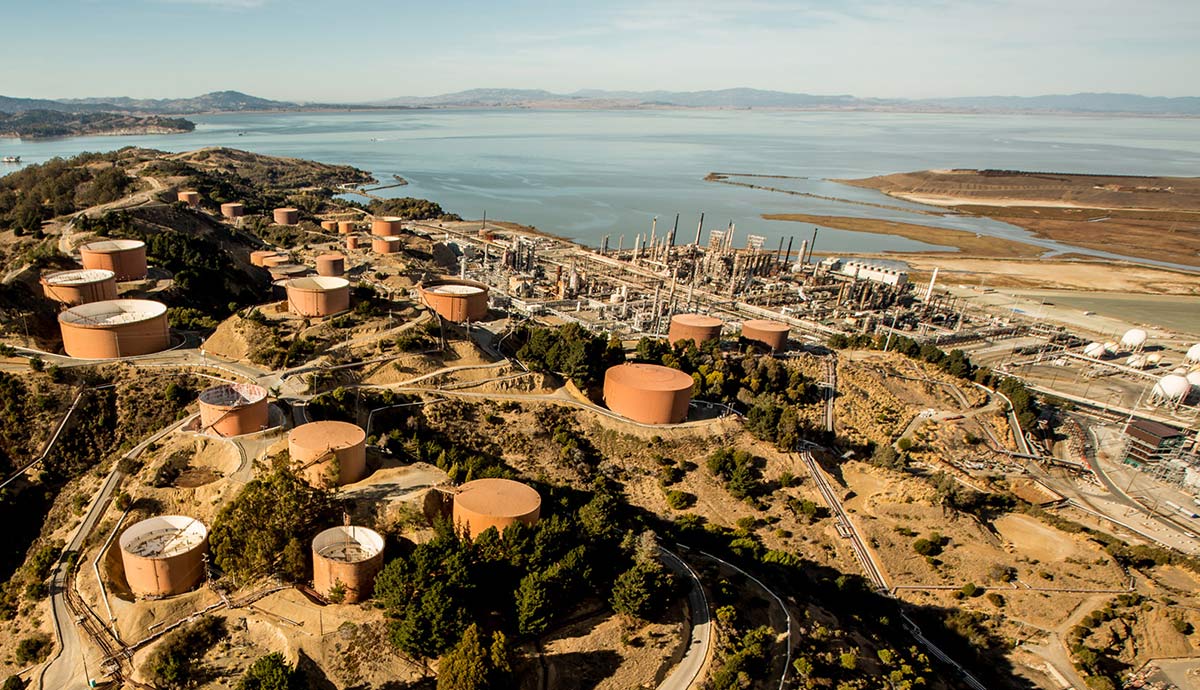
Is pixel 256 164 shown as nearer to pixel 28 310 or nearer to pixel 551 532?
pixel 28 310

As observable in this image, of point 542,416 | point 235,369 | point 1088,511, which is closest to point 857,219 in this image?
point 1088,511

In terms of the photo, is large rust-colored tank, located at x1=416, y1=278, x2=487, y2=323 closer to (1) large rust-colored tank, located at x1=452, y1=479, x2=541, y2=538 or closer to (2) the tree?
(1) large rust-colored tank, located at x1=452, y1=479, x2=541, y2=538

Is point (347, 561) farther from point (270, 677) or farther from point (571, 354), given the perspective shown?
point (571, 354)

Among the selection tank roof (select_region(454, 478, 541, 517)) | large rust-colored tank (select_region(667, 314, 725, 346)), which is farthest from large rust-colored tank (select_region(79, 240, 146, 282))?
large rust-colored tank (select_region(667, 314, 725, 346))

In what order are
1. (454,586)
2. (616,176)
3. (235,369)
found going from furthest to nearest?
(616,176) → (235,369) → (454,586)

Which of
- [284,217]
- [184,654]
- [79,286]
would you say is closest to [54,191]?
[284,217]

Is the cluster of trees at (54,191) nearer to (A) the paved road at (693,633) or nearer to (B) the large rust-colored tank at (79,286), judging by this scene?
(B) the large rust-colored tank at (79,286)
